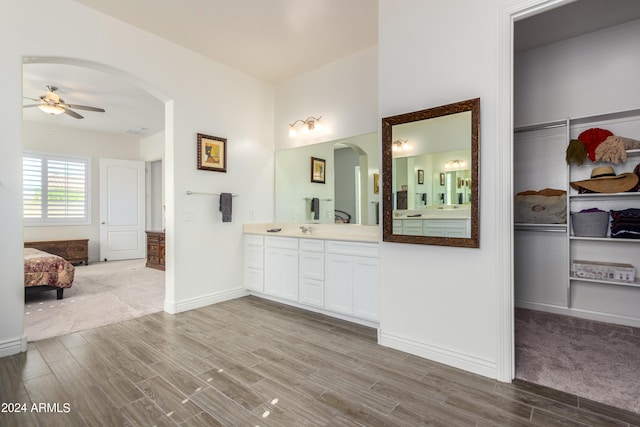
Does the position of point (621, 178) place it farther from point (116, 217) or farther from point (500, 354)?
point (116, 217)

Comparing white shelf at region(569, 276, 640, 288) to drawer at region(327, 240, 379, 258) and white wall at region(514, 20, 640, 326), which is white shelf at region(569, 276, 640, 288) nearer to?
white wall at region(514, 20, 640, 326)

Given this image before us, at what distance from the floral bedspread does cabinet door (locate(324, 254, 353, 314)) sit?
3527mm

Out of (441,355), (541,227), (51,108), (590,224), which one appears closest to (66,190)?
(51,108)

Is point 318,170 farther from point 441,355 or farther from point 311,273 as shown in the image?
point 441,355

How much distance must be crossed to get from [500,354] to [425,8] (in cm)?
268

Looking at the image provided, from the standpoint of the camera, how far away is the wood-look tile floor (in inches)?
69.8

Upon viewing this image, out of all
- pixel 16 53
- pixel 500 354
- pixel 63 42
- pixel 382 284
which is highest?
pixel 63 42

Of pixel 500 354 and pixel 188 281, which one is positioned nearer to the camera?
pixel 500 354

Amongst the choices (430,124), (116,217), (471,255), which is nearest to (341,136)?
(430,124)

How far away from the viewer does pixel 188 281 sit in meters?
3.73

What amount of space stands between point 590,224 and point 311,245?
296 cm

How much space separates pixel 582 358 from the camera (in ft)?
8.16

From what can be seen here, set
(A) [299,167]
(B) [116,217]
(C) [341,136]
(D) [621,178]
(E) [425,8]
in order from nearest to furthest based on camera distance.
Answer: (E) [425,8] → (D) [621,178] → (C) [341,136] → (A) [299,167] → (B) [116,217]

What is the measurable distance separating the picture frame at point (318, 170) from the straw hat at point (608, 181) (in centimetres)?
285
